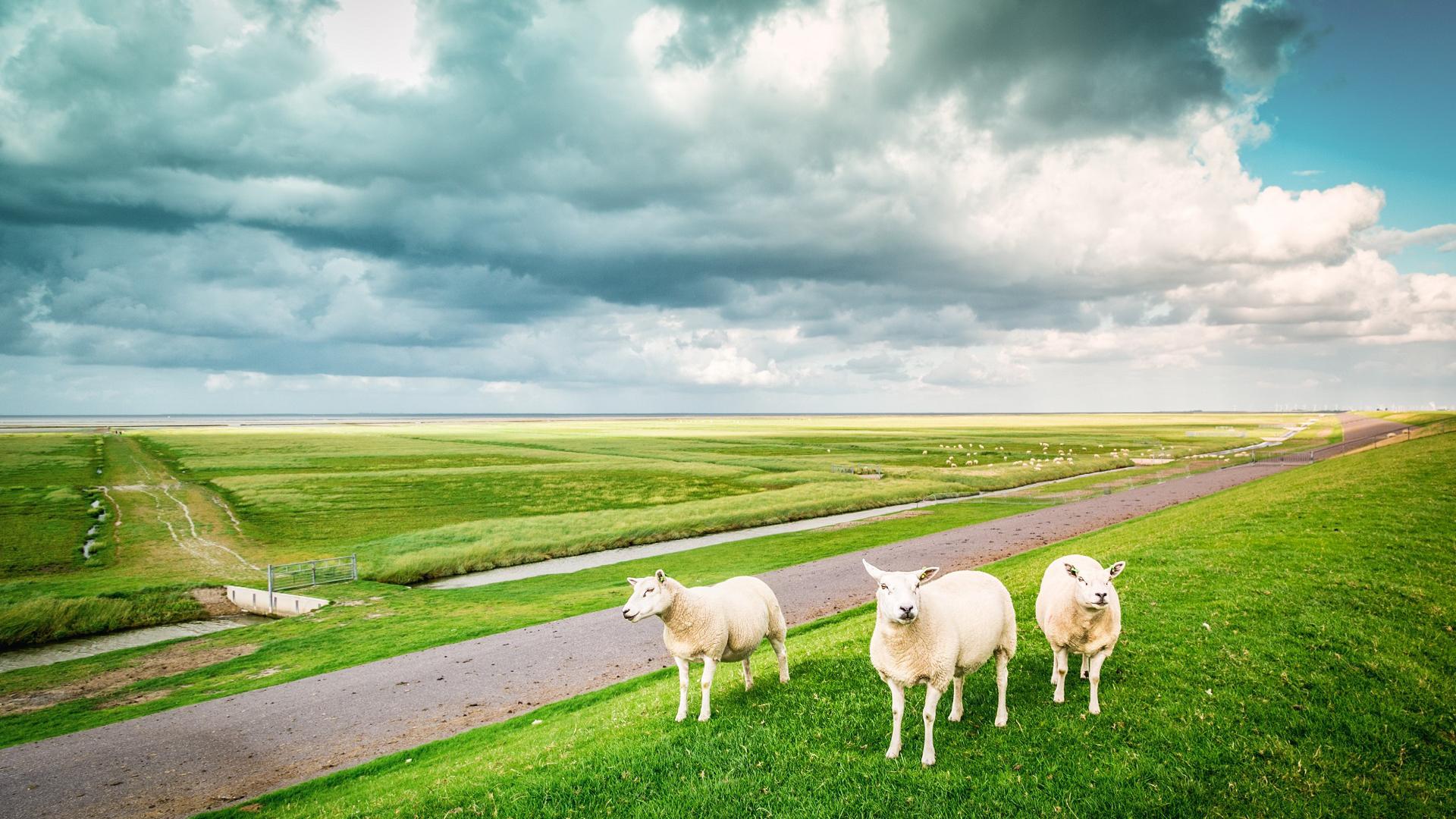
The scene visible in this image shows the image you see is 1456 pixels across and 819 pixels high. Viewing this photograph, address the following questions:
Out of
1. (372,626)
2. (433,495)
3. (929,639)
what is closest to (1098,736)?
(929,639)

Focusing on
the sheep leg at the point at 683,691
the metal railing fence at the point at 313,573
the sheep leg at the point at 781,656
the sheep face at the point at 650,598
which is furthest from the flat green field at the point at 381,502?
the sheep face at the point at 650,598

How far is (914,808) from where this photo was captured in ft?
26.1

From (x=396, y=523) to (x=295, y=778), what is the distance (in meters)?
43.1

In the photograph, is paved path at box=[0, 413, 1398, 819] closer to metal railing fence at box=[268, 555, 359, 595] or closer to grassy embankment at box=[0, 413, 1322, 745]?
grassy embankment at box=[0, 413, 1322, 745]

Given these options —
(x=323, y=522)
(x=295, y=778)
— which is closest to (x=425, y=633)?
(x=295, y=778)

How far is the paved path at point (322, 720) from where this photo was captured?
13547mm

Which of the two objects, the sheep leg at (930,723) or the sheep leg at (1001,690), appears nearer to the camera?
the sheep leg at (930,723)

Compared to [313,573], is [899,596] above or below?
above

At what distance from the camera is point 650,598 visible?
10.8 metres

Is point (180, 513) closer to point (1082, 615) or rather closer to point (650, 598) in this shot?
point (650, 598)

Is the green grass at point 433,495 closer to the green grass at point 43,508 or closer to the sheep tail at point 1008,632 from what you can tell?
the green grass at point 43,508

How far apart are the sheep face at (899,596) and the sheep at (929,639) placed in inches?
0.4

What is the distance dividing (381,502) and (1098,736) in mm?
67626

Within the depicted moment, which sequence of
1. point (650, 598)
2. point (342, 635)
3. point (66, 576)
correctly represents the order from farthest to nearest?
point (66, 576) < point (342, 635) < point (650, 598)
